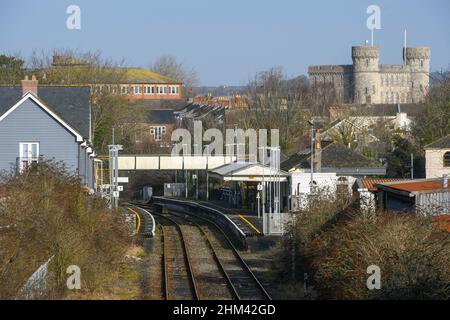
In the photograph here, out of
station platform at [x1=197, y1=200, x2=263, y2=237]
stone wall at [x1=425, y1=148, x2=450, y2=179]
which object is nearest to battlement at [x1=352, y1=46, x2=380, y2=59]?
station platform at [x1=197, y1=200, x2=263, y2=237]

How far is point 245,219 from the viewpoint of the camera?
47.6 m

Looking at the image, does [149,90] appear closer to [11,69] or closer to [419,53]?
[419,53]

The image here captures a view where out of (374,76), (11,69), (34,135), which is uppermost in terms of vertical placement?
(374,76)

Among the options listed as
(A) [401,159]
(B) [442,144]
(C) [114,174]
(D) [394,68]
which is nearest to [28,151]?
(C) [114,174]

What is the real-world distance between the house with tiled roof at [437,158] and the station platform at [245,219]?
10766 millimetres

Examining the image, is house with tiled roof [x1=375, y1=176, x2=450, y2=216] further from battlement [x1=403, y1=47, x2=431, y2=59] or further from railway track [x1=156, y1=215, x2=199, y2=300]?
battlement [x1=403, y1=47, x2=431, y2=59]

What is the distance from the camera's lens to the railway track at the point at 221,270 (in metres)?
25.5

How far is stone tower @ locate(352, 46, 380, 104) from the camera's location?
164 meters

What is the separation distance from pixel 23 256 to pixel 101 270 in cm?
444

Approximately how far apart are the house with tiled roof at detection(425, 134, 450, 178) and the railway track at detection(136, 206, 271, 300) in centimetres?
1373

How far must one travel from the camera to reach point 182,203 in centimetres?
6425

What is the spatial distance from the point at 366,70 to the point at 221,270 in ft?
453
